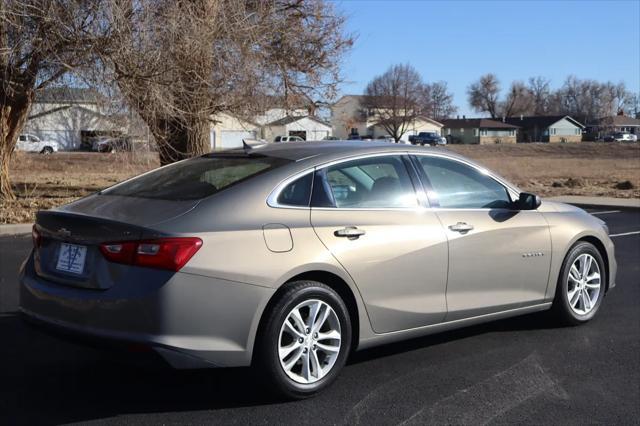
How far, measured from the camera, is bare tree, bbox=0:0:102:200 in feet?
41.7

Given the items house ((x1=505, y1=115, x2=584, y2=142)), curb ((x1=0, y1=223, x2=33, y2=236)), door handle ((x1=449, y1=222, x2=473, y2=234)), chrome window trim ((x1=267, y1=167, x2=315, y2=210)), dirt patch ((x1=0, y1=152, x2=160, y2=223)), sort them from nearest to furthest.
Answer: chrome window trim ((x1=267, y1=167, x2=315, y2=210))
door handle ((x1=449, y1=222, x2=473, y2=234))
curb ((x1=0, y1=223, x2=33, y2=236))
dirt patch ((x1=0, y1=152, x2=160, y2=223))
house ((x1=505, y1=115, x2=584, y2=142))

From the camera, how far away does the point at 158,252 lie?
396 cm

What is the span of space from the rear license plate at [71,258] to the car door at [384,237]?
55.9 inches

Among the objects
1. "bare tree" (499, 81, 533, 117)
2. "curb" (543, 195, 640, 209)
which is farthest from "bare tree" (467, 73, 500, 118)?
"curb" (543, 195, 640, 209)

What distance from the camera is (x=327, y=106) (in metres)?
22.1

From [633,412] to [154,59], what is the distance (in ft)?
37.9

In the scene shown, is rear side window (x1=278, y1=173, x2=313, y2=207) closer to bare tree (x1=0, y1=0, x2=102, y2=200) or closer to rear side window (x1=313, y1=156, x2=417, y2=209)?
rear side window (x1=313, y1=156, x2=417, y2=209)

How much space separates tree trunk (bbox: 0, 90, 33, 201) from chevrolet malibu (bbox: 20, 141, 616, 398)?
1153 cm

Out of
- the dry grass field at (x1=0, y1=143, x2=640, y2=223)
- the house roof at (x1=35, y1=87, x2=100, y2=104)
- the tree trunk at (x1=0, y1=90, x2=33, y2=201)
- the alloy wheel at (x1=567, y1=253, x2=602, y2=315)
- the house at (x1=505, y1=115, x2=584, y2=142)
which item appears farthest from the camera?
the house at (x1=505, y1=115, x2=584, y2=142)

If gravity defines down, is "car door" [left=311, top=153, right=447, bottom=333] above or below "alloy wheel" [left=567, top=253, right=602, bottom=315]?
above

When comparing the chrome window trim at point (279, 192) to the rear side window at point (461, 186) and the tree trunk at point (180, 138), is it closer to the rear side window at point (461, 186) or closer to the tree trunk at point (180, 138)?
the rear side window at point (461, 186)

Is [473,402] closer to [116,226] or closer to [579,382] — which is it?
[579,382]

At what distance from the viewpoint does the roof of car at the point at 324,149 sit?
16.3 ft

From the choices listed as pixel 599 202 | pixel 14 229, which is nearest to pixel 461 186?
pixel 14 229
